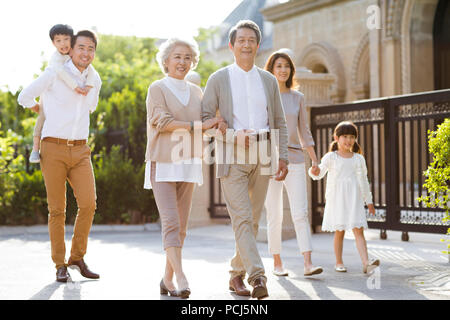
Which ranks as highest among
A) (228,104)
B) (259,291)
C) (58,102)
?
(58,102)

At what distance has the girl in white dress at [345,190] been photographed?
759 cm

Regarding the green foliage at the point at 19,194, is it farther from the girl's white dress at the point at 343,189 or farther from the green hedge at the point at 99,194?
the girl's white dress at the point at 343,189

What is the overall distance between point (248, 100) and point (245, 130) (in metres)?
0.28

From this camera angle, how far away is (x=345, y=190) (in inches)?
304

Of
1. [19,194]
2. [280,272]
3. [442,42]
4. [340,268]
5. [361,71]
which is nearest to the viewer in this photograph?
[280,272]

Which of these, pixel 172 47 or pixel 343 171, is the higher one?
pixel 172 47

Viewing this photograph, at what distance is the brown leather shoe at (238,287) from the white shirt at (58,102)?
205 cm

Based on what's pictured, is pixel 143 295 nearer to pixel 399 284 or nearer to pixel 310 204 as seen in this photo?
pixel 399 284

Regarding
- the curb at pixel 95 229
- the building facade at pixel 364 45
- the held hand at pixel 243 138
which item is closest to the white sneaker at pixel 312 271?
the held hand at pixel 243 138

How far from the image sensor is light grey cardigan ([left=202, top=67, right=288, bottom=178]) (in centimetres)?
597

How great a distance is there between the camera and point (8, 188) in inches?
538

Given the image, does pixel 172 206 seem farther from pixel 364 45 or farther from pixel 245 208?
pixel 364 45

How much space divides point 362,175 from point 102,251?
12.4ft

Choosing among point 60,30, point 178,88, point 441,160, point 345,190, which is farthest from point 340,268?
point 60,30
